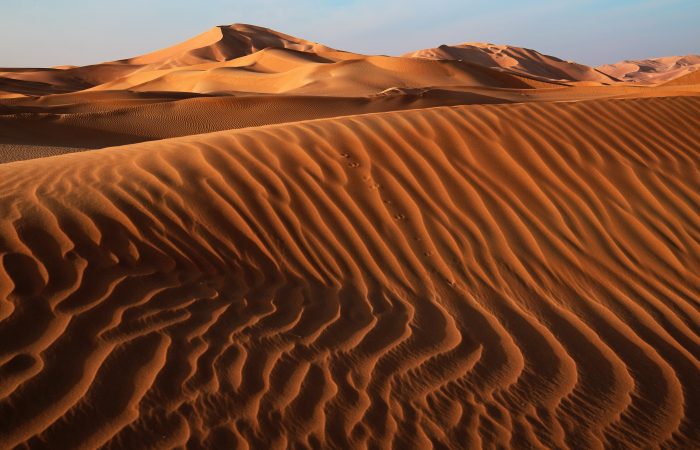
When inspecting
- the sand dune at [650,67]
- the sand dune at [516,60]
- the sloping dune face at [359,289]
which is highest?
the sloping dune face at [359,289]

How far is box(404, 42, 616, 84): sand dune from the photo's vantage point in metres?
51.7

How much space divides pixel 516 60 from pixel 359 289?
55.5 meters

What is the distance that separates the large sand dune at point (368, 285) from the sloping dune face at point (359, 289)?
0.04ft

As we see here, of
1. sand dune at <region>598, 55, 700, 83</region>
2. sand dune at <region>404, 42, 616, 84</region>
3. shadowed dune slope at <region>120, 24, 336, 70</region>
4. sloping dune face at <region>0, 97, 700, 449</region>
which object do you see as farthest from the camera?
sand dune at <region>598, 55, 700, 83</region>

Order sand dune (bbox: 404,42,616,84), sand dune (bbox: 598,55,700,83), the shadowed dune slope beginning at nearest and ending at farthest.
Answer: the shadowed dune slope
sand dune (bbox: 404,42,616,84)
sand dune (bbox: 598,55,700,83)

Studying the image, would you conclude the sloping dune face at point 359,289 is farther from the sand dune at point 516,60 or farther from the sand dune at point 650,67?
the sand dune at point 650,67

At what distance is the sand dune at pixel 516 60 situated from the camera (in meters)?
51.7

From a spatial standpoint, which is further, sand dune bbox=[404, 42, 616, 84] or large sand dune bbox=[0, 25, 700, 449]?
sand dune bbox=[404, 42, 616, 84]

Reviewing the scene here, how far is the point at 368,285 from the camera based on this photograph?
3.87 meters

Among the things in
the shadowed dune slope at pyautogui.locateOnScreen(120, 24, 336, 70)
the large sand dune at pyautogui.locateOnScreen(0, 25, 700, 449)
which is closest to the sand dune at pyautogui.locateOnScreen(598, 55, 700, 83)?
the shadowed dune slope at pyautogui.locateOnScreen(120, 24, 336, 70)

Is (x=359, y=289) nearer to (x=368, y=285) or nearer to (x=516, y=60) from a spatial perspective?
(x=368, y=285)

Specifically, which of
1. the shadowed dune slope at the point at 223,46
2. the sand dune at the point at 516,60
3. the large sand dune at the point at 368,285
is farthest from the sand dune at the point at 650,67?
the large sand dune at the point at 368,285

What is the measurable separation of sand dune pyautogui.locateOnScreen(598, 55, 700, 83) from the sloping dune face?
61.9m

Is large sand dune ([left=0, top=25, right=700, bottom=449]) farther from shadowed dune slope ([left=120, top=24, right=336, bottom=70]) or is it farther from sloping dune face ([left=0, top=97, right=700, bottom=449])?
shadowed dune slope ([left=120, top=24, right=336, bottom=70])
